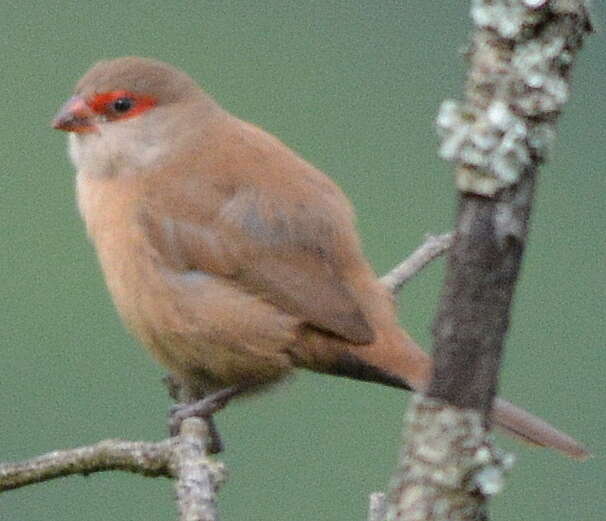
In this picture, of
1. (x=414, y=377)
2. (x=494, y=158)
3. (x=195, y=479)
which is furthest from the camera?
(x=414, y=377)

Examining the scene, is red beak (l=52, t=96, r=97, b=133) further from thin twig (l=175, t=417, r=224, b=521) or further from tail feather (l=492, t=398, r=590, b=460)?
thin twig (l=175, t=417, r=224, b=521)

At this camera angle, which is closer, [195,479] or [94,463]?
[195,479]

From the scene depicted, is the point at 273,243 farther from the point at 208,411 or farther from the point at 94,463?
the point at 94,463

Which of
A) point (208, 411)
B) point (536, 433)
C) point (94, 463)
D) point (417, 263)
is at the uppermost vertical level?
point (417, 263)

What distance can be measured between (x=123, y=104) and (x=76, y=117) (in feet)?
0.56

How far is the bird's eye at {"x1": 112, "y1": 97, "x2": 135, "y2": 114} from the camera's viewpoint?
602 centimetres

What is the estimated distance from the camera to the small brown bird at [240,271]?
214 inches

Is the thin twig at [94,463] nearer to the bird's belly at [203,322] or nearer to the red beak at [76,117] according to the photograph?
the bird's belly at [203,322]

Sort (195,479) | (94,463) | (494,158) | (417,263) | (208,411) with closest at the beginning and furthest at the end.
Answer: (494,158) < (195,479) < (94,463) < (208,411) < (417,263)

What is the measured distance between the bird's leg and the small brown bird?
0.8 inches

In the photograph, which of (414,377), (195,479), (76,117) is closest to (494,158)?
(195,479)

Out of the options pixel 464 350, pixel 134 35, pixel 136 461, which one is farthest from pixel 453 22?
pixel 464 350

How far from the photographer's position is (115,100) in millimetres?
6004

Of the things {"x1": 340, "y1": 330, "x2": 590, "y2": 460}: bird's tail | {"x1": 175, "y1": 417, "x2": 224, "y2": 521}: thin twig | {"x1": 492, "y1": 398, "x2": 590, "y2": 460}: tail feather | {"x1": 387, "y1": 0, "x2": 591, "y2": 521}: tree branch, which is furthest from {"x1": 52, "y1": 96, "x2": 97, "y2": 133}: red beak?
A: {"x1": 387, "y1": 0, "x2": 591, "y2": 521}: tree branch
